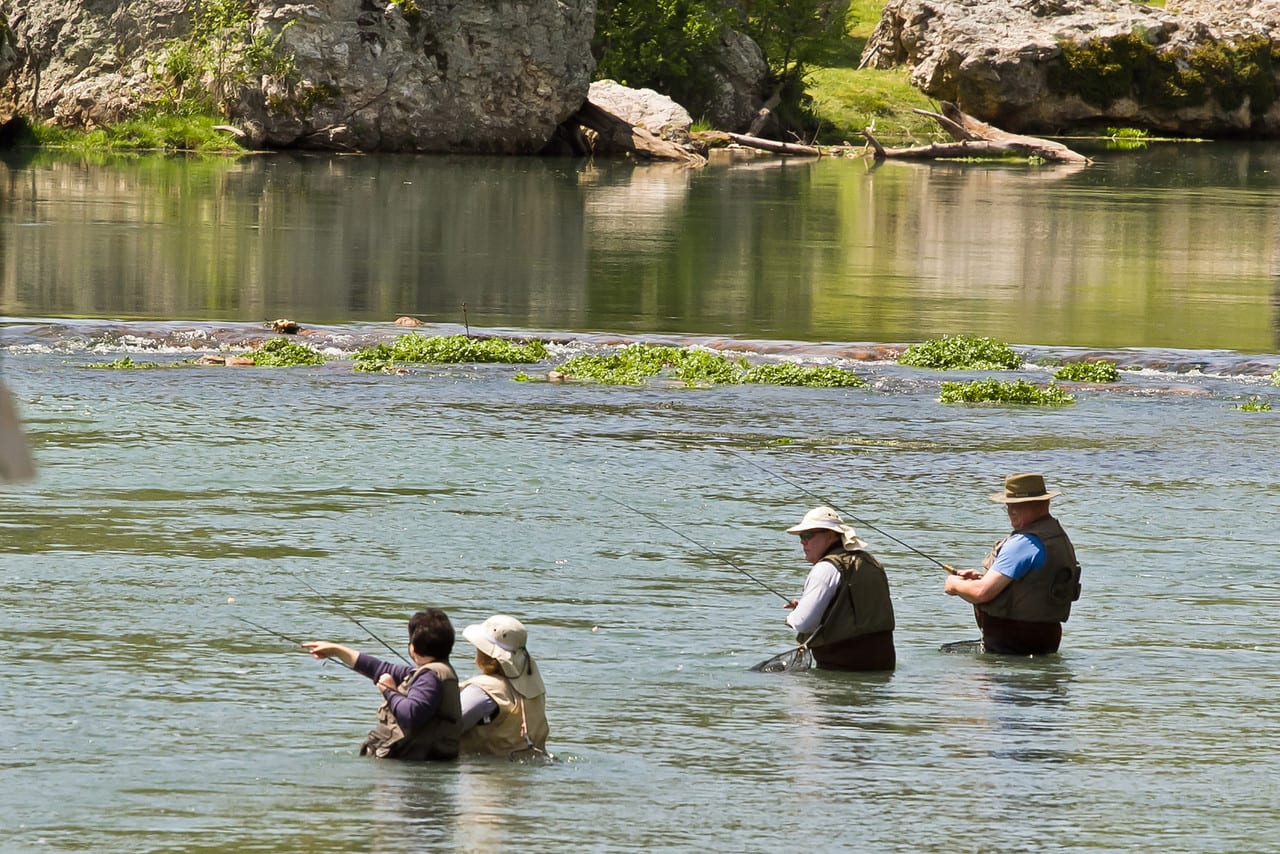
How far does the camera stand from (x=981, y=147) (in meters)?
67.1

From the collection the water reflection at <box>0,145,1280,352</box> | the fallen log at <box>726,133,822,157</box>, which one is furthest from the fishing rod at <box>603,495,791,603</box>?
the fallen log at <box>726,133,822,157</box>

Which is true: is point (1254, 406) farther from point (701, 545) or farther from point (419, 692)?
point (419, 692)

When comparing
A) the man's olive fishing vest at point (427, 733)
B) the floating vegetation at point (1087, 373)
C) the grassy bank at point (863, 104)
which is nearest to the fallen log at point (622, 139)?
the grassy bank at point (863, 104)

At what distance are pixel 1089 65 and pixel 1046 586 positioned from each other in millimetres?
72551

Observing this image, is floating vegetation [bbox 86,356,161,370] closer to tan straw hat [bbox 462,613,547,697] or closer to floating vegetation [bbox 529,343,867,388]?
floating vegetation [bbox 529,343,867,388]

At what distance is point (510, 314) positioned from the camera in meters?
27.2

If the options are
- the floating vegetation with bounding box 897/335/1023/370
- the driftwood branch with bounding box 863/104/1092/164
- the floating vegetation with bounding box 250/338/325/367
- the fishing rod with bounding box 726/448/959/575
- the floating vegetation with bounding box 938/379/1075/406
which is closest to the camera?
the fishing rod with bounding box 726/448/959/575

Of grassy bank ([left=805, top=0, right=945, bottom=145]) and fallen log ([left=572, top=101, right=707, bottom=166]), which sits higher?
grassy bank ([left=805, top=0, right=945, bottom=145])

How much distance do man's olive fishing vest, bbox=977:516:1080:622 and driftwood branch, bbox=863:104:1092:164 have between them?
54760 mm

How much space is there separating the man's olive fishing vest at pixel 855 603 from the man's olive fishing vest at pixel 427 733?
255 cm

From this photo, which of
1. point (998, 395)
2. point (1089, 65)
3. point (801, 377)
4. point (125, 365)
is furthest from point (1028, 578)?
point (1089, 65)

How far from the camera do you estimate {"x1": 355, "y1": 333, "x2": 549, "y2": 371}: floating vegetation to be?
75.3ft

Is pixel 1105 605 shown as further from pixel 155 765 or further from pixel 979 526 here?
pixel 155 765

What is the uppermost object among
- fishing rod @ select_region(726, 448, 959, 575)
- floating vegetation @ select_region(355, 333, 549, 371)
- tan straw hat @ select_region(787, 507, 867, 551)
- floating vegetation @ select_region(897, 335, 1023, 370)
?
tan straw hat @ select_region(787, 507, 867, 551)
